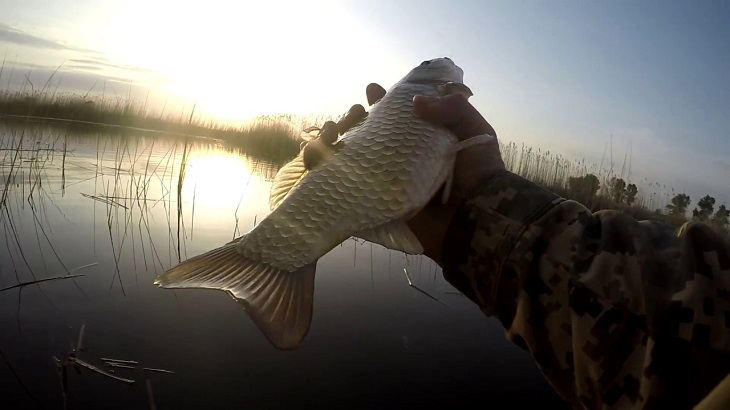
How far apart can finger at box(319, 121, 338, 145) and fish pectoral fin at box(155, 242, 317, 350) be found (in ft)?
2.13

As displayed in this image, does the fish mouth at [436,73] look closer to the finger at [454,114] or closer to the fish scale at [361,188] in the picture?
the finger at [454,114]

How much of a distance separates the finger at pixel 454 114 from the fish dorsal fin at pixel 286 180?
54 centimetres

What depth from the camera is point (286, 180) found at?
2.38m

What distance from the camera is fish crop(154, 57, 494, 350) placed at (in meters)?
1.70

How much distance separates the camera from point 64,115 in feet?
58.2

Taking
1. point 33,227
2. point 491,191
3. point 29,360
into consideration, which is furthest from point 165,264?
point 491,191

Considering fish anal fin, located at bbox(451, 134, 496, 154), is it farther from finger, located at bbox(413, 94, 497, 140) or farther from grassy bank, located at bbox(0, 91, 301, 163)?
grassy bank, located at bbox(0, 91, 301, 163)

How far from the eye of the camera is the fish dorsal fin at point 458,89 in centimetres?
258

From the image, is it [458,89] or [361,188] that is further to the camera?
[458,89]

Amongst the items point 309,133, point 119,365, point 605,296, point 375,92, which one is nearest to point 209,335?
point 119,365

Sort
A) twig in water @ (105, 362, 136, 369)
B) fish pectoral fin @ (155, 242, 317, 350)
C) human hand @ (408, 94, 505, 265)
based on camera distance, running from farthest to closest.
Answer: twig in water @ (105, 362, 136, 369) → human hand @ (408, 94, 505, 265) → fish pectoral fin @ (155, 242, 317, 350)

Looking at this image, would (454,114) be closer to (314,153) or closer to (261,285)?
(314,153)

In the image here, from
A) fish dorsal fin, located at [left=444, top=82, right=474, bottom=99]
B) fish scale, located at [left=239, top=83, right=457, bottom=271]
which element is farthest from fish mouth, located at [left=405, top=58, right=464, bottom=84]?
fish scale, located at [left=239, top=83, right=457, bottom=271]

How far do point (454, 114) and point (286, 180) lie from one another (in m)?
0.77
